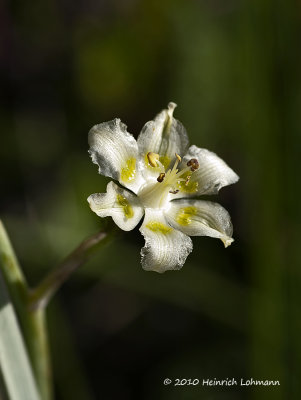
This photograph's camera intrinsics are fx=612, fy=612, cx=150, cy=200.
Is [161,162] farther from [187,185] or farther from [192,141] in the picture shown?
[192,141]

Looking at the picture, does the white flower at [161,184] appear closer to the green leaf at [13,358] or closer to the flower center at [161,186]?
the flower center at [161,186]

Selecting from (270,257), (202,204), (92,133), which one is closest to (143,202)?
(202,204)

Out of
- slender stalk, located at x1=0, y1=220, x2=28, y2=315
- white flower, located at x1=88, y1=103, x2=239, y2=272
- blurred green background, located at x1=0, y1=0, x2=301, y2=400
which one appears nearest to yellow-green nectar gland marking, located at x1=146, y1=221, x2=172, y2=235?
white flower, located at x1=88, y1=103, x2=239, y2=272

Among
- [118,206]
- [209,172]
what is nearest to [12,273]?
[118,206]

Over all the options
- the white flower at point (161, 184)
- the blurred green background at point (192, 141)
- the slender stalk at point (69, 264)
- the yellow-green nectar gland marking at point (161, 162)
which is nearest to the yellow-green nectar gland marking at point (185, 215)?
the white flower at point (161, 184)

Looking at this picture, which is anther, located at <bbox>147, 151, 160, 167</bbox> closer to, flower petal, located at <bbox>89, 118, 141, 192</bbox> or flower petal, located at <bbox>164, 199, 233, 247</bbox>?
flower petal, located at <bbox>89, 118, 141, 192</bbox>
